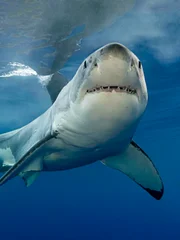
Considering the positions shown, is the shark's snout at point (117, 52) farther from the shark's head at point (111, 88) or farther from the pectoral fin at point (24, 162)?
the pectoral fin at point (24, 162)

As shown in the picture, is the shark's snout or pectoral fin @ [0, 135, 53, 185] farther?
pectoral fin @ [0, 135, 53, 185]

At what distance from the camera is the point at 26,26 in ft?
36.4

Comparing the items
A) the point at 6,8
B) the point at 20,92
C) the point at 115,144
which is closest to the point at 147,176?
the point at 115,144

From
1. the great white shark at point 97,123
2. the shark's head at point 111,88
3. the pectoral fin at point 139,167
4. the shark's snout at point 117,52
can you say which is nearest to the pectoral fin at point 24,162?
the great white shark at point 97,123

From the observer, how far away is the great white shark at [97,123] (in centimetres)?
250

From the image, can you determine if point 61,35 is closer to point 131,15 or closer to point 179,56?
point 131,15

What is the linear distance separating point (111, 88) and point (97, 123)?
2.37 ft

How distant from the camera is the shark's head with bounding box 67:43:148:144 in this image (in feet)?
7.93

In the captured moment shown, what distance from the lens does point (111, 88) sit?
8.51 ft

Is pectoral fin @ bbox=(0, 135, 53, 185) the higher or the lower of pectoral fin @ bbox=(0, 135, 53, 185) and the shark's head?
the lower

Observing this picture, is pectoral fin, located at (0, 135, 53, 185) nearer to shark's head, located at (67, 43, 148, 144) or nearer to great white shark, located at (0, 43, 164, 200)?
great white shark, located at (0, 43, 164, 200)

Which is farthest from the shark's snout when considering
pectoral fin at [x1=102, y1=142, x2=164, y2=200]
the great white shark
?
pectoral fin at [x1=102, y1=142, x2=164, y2=200]

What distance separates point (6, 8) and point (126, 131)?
28.4 ft

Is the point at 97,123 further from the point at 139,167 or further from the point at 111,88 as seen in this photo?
the point at 139,167
